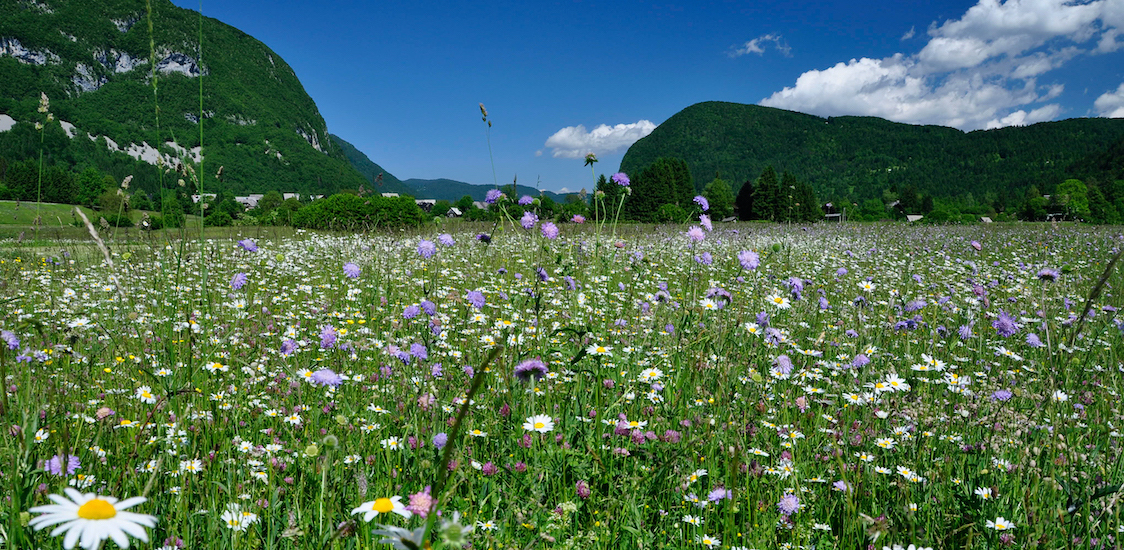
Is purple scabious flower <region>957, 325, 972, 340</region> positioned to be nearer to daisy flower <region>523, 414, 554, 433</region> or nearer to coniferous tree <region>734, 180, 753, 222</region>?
daisy flower <region>523, 414, 554, 433</region>

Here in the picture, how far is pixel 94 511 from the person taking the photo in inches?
22.1

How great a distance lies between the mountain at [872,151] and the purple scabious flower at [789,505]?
7191 cm

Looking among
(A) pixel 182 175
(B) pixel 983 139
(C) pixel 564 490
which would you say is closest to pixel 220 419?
(A) pixel 182 175

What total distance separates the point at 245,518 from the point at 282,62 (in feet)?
768

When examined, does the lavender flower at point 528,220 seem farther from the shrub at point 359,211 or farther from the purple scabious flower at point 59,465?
the shrub at point 359,211

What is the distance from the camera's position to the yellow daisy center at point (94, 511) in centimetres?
56

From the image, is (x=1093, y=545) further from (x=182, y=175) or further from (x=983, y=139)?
(x=983, y=139)

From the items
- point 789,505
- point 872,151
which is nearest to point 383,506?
point 789,505

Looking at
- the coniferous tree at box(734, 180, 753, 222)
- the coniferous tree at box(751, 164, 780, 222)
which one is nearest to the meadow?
the coniferous tree at box(751, 164, 780, 222)

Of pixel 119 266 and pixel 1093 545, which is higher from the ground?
pixel 119 266

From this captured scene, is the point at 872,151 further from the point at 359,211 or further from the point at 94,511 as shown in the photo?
the point at 94,511

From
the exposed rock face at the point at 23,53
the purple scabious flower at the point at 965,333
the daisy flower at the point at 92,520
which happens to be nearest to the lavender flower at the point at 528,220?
the daisy flower at the point at 92,520

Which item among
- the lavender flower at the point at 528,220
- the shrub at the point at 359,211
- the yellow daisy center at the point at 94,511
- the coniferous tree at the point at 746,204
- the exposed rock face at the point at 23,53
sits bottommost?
the yellow daisy center at the point at 94,511

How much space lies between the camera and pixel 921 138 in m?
129
